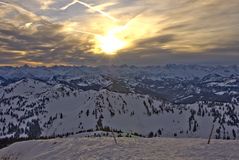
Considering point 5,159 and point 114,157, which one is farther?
point 5,159

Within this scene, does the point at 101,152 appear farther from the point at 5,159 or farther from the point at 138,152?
the point at 5,159

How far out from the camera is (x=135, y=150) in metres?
28.8

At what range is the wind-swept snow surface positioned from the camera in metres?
25.8

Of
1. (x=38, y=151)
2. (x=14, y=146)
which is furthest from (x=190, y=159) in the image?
(x=14, y=146)

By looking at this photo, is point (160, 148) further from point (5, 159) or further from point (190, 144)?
point (5, 159)

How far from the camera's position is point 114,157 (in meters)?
26.5

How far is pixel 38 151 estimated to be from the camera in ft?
117

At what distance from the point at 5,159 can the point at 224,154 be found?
22.5 metres

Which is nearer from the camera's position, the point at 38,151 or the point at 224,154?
the point at 224,154

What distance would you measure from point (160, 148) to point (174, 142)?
3.41 metres

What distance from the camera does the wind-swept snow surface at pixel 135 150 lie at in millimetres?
25797

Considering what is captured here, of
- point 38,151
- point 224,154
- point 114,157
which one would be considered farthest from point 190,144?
point 38,151

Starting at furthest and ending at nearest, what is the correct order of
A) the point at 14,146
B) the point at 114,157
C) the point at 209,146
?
the point at 14,146
the point at 209,146
the point at 114,157

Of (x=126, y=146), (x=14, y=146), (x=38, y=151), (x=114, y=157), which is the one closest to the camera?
(x=114, y=157)
